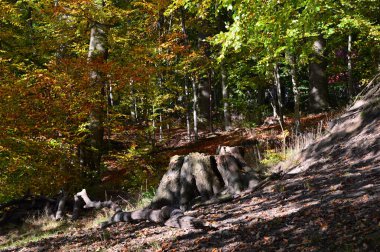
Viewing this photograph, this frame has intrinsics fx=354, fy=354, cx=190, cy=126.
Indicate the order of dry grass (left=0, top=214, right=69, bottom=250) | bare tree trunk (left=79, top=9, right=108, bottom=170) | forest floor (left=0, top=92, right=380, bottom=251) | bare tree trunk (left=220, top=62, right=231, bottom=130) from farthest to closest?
1. bare tree trunk (left=220, top=62, right=231, bottom=130)
2. bare tree trunk (left=79, top=9, right=108, bottom=170)
3. dry grass (left=0, top=214, right=69, bottom=250)
4. forest floor (left=0, top=92, right=380, bottom=251)

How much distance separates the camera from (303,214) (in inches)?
173

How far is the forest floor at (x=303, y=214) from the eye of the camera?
360cm

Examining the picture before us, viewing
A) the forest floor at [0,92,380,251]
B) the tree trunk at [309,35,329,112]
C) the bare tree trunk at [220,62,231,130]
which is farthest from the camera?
the tree trunk at [309,35,329,112]

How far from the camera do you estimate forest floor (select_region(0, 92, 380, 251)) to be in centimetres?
360

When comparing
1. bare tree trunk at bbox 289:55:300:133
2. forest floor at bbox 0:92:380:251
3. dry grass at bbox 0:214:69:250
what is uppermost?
bare tree trunk at bbox 289:55:300:133

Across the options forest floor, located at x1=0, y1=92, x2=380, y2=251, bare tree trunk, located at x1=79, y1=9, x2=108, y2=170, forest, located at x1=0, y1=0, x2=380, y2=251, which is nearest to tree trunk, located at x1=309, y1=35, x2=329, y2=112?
forest, located at x1=0, y1=0, x2=380, y2=251

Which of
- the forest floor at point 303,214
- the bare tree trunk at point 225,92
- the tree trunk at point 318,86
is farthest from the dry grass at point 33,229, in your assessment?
the tree trunk at point 318,86

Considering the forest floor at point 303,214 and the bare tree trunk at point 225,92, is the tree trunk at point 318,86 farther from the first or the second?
the forest floor at point 303,214

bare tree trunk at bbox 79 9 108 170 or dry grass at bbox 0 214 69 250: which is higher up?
bare tree trunk at bbox 79 9 108 170

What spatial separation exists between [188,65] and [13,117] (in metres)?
8.23

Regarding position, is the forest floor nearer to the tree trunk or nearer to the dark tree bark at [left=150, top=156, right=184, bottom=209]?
the dark tree bark at [left=150, top=156, right=184, bottom=209]

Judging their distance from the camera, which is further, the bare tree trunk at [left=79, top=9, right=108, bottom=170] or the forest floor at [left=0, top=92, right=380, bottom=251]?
the bare tree trunk at [left=79, top=9, right=108, bottom=170]

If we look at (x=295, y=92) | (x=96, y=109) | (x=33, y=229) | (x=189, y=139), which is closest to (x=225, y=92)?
(x=189, y=139)

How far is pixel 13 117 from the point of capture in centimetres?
928
